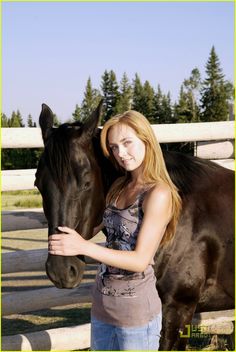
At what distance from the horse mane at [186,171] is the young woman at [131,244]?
3.03ft

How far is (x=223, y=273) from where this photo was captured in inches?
120

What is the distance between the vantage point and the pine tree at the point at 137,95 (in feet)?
164

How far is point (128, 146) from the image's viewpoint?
2018 mm

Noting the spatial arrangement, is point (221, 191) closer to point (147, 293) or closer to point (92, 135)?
point (92, 135)

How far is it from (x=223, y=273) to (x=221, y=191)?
0.55 meters

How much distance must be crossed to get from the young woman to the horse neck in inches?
18.1

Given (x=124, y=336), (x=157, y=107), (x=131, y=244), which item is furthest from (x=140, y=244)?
(x=157, y=107)

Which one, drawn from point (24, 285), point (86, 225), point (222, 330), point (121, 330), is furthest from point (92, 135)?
point (24, 285)

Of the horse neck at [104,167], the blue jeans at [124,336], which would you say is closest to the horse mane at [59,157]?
the horse neck at [104,167]

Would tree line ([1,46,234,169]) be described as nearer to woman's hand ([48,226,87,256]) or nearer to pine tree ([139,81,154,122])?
pine tree ([139,81,154,122])

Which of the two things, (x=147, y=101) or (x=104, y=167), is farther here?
(x=147, y=101)

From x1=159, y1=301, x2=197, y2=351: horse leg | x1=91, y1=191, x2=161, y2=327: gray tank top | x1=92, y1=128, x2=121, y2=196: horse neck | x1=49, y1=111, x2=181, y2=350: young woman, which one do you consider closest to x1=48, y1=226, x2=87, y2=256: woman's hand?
x1=49, y1=111, x2=181, y2=350: young woman

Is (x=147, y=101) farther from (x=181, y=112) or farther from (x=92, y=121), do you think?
(x=92, y=121)

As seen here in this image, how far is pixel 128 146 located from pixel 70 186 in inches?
16.3
